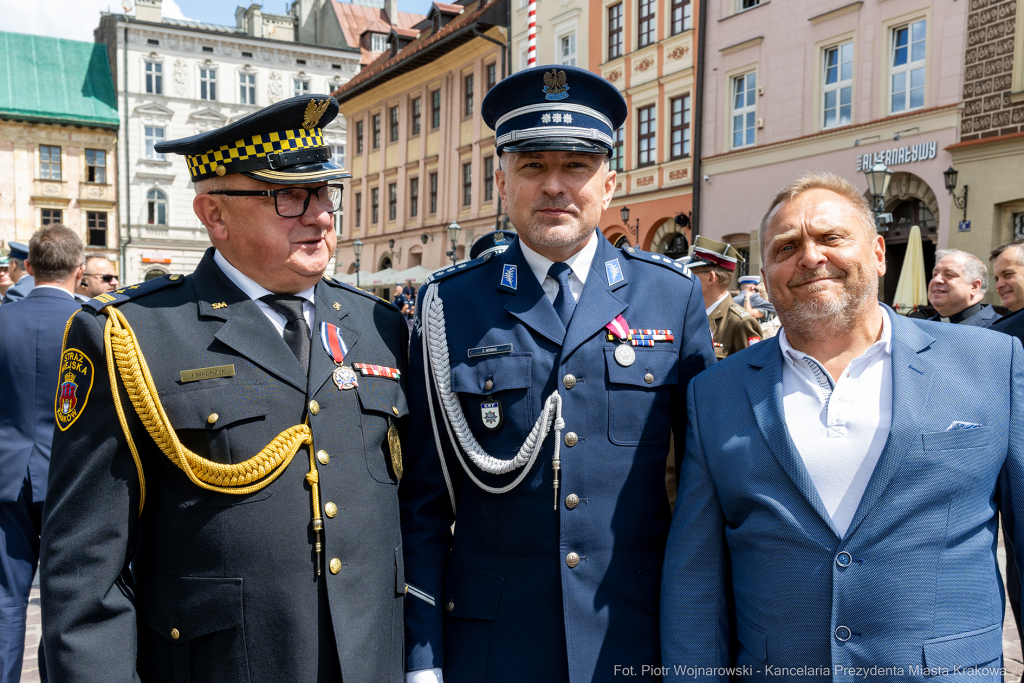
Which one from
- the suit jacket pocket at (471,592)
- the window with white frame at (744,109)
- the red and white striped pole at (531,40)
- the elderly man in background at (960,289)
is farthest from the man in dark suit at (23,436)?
the window with white frame at (744,109)

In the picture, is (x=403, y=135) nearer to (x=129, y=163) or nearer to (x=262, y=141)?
(x=129, y=163)

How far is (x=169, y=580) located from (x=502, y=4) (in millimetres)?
26442

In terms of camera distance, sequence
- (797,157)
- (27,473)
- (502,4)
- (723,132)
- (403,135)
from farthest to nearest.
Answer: (403,135) → (502,4) → (723,132) → (797,157) → (27,473)

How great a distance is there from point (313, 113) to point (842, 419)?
5.44 feet

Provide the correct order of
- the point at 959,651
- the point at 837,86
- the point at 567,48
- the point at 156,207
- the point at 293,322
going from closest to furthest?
the point at 959,651 → the point at 293,322 → the point at 837,86 → the point at 567,48 → the point at 156,207

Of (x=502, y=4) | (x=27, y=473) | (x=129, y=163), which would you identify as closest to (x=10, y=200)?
(x=129, y=163)

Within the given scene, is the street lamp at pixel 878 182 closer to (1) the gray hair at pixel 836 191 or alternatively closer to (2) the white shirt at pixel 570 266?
(1) the gray hair at pixel 836 191

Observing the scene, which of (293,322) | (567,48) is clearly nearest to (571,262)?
(293,322)

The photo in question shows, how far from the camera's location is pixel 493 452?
2.34m

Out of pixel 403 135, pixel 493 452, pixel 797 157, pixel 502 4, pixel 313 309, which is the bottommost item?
pixel 493 452

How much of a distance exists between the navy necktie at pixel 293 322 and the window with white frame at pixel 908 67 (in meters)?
14.9

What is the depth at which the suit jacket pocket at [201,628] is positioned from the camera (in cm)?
197

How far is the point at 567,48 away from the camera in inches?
917

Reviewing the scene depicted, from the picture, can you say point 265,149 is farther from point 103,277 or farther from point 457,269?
point 103,277
